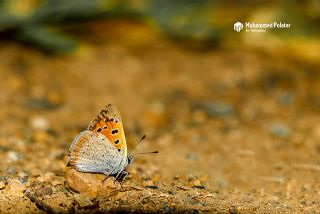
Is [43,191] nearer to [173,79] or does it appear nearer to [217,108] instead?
[217,108]

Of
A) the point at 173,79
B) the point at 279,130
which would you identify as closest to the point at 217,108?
the point at 279,130

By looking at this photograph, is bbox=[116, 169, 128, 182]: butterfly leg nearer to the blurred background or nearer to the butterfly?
the butterfly

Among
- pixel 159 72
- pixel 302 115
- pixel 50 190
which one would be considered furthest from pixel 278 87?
pixel 50 190

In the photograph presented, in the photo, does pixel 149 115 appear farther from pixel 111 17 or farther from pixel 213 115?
pixel 111 17

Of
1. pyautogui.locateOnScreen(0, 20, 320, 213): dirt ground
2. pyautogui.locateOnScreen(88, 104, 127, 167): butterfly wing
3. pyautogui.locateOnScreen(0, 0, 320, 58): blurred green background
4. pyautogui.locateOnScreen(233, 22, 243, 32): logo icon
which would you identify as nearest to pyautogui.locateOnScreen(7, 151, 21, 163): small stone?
pyautogui.locateOnScreen(0, 20, 320, 213): dirt ground

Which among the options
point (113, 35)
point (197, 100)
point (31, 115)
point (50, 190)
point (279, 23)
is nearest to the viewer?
point (50, 190)
